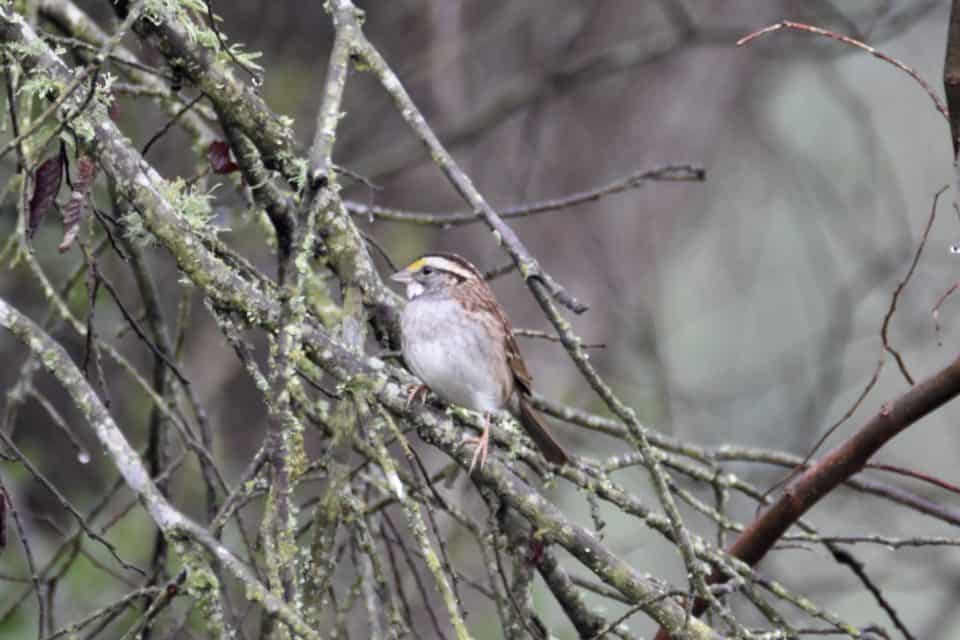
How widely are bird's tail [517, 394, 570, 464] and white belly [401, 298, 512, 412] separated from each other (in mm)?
88

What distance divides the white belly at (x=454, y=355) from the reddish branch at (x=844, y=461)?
1.13 metres

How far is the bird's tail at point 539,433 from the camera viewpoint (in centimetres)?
392

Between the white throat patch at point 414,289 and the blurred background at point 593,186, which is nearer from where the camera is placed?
the white throat patch at point 414,289

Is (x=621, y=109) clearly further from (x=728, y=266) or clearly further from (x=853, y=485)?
(x=853, y=485)

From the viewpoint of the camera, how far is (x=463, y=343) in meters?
4.12

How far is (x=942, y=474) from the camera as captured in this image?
1118cm

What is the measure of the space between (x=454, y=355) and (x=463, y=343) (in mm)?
118

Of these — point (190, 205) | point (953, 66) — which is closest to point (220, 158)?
point (190, 205)

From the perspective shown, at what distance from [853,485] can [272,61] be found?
171 inches

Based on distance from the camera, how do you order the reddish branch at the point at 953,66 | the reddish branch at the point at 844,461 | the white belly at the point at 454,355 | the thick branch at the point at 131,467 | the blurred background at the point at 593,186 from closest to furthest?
the thick branch at the point at 131,467
the reddish branch at the point at 953,66
the reddish branch at the point at 844,461
the white belly at the point at 454,355
the blurred background at the point at 593,186

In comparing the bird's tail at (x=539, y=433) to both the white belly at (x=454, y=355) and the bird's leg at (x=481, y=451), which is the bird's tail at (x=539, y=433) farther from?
the bird's leg at (x=481, y=451)

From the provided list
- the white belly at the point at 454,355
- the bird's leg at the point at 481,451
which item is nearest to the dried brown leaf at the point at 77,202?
the bird's leg at the point at 481,451

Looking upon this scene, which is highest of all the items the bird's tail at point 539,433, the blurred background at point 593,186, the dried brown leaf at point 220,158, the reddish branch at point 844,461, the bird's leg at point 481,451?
the blurred background at point 593,186

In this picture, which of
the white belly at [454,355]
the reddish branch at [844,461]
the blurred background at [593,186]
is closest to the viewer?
the reddish branch at [844,461]
